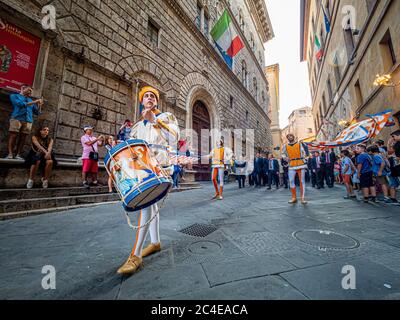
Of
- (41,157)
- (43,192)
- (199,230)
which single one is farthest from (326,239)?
(41,157)

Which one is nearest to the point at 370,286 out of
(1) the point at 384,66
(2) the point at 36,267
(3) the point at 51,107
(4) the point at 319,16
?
(2) the point at 36,267

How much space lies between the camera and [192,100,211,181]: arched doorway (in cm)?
1323

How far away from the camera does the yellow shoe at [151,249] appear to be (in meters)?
2.15

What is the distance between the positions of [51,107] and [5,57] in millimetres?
1424

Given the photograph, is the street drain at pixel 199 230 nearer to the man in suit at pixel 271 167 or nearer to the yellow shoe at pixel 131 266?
the yellow shoe at pixel 131 266

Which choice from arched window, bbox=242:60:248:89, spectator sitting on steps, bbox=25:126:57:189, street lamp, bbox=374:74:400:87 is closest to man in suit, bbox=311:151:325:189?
street lamp, bbox=374:74:400:87

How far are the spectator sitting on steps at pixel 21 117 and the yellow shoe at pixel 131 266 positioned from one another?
184 inches

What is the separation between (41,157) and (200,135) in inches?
387

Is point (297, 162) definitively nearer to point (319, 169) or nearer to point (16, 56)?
point (319, 169)

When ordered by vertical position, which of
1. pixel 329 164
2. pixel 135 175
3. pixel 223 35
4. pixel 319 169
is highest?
pixel 223 35

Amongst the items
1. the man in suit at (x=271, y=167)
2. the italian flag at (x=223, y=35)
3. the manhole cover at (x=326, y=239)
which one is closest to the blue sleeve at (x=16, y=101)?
the manhole cover at (x=326, y=239)

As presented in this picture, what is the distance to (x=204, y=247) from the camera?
7.60 ft

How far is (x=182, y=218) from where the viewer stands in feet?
12.3

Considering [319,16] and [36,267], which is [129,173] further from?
[319,16]
